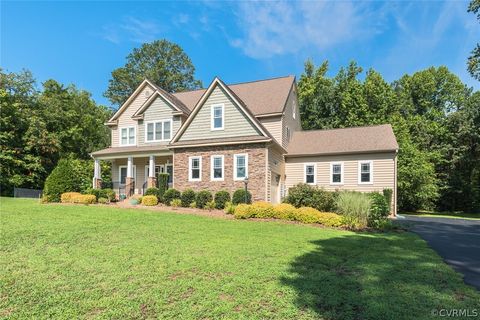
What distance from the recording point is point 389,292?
496 cm

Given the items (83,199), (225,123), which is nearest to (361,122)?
(225,123)

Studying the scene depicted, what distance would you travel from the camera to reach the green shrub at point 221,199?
17188 millimetres

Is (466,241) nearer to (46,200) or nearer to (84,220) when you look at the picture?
(84,220)

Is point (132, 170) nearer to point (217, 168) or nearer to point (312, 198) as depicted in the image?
point (217, 168)

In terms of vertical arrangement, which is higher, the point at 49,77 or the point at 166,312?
the point at 49,77

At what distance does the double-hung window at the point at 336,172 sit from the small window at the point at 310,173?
1.26m

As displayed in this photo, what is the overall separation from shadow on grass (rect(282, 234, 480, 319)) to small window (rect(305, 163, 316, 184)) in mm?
13800

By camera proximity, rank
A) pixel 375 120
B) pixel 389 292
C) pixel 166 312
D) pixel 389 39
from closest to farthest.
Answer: pixel 166 312
pixel 389 292
pixel 389 39
pixel 375 120

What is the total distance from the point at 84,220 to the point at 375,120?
1219 inches

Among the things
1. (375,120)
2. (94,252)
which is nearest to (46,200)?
(94,252)

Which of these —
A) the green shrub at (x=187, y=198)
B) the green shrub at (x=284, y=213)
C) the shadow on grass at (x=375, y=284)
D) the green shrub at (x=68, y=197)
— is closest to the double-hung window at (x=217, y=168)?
the green shrub at (x=187, y=198)

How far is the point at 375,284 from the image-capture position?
5352 millimetres

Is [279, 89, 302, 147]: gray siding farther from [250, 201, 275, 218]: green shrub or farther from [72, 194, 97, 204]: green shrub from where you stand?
[72, 194, 97, 204]: green shrub

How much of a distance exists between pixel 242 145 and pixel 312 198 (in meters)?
5.13
